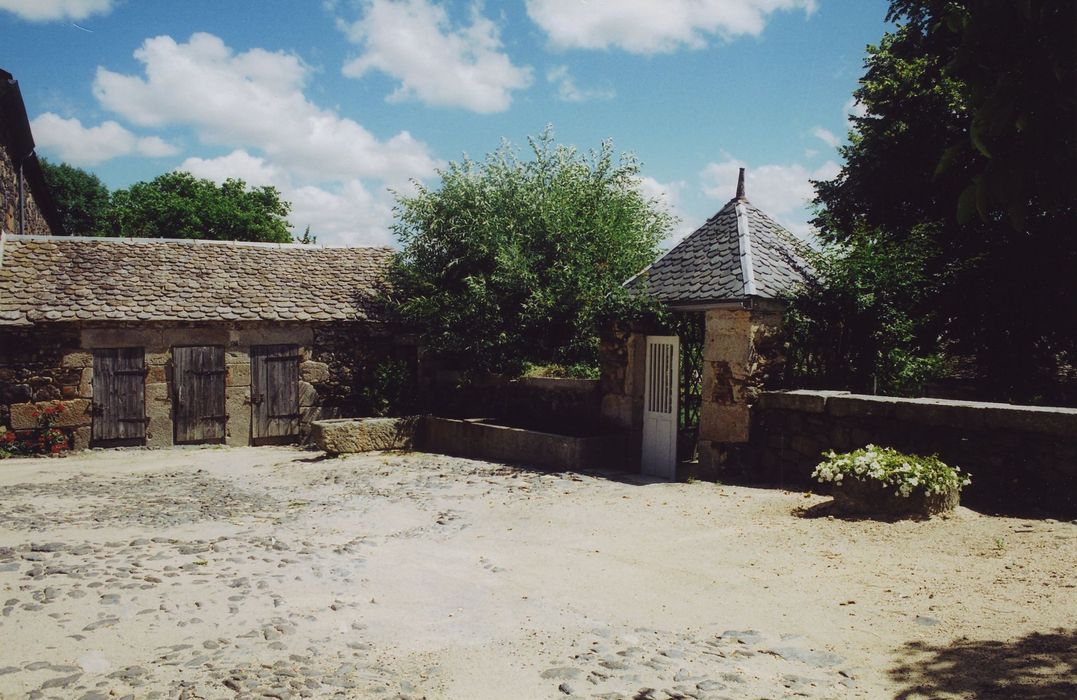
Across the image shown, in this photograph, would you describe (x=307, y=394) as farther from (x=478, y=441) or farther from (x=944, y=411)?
(x=944, y=411)

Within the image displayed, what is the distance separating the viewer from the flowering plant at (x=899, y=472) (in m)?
6.96

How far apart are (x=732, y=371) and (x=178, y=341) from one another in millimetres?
10932

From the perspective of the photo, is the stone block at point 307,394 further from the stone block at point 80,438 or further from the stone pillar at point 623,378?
the stone pillar at point 623,378

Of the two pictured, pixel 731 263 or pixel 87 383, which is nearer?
pixel 731 263

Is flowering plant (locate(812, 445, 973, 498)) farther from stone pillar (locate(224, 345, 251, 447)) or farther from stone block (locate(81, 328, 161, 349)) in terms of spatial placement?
stone block (locate(81, 328, 161, 349))

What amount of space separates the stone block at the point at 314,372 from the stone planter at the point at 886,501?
1153cm

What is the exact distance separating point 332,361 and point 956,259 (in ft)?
42.9

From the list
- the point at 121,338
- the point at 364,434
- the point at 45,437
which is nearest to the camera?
the point at 364,434

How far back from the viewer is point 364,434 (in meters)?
13.8

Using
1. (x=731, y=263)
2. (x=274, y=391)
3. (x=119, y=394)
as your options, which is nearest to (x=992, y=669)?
(x=731, y=263)

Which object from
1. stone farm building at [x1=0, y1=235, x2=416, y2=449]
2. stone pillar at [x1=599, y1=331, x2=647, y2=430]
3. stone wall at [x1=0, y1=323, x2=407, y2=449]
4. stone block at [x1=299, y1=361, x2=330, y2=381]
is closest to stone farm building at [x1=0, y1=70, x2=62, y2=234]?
stone farm building at [x1=0, y1=235, x2=416, y2=449]

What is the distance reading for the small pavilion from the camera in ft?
33.4

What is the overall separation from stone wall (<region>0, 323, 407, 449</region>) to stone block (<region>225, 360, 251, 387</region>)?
0.02 m

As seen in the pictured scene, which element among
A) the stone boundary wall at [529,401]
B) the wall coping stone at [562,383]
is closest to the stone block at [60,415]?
the stone boundary wall at [529,401]
